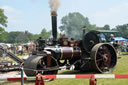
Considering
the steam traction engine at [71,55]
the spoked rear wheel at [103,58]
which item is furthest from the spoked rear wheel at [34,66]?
the spoked rear wheel at [103,58]

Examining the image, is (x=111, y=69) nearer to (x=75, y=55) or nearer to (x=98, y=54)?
(x=98, y=54)

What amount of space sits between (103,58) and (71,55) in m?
1.31

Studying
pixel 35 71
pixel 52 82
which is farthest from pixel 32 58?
pixel 52 82

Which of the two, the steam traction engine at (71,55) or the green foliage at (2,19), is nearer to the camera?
the steam traction engine at (71,55)

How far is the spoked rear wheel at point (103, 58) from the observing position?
7.56m

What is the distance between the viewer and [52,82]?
641cm

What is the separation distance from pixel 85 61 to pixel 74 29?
61.5 m

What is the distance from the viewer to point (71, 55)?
7719 millimetres

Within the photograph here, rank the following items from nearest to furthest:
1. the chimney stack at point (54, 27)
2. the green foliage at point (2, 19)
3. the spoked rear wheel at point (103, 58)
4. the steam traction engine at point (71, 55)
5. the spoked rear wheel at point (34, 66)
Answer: the spoked rear wheel at point (34, 66) < the steam traction engine at point (71, 55) < the chimney stack at point (54, 27) < the spoked rear wheel at point (103, 58) < the green foliage at point (2, 19)

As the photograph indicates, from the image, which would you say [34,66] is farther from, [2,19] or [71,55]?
[2,19]

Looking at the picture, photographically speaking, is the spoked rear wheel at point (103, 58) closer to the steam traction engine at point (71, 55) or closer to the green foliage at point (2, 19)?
the steam traction engine at point (71, 55)

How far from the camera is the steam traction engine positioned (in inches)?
268

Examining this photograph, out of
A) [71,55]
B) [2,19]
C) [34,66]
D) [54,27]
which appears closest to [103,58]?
[71,55]

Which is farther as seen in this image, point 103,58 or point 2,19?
point 2,19
